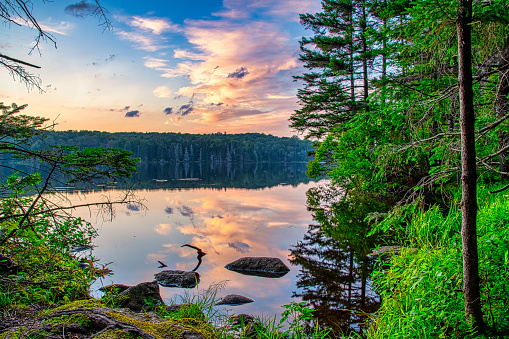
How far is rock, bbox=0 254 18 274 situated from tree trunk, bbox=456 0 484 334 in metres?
5.88

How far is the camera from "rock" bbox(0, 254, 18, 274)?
4621mm

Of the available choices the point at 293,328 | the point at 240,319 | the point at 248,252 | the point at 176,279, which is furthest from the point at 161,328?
the point at 248,252

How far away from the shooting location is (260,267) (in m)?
10.6

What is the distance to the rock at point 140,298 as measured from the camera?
6.64 metres

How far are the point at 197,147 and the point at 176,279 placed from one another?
4249 inches

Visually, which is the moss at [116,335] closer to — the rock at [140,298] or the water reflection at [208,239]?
the rock at [140,298]

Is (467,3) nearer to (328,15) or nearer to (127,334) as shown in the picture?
(127,334)

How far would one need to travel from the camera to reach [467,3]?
133 inches

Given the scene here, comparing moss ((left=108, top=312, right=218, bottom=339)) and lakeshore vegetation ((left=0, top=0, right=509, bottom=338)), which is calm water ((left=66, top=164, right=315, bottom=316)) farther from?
moss ((left=108, top=312, right=218, bottom=339))

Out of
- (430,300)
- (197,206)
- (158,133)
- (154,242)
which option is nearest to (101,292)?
(154,242)

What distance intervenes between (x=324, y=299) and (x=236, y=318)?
8.06ft

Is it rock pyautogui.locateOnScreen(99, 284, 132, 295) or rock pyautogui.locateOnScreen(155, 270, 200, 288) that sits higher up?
rock pyautogui.locateOnScreen(99, 284, 132, 295)

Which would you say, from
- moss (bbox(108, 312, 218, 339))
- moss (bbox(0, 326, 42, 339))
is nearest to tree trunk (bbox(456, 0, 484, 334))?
moss (bbox(108, 312, 218, 339))

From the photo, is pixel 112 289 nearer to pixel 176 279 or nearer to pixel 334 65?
pixel 176 279
